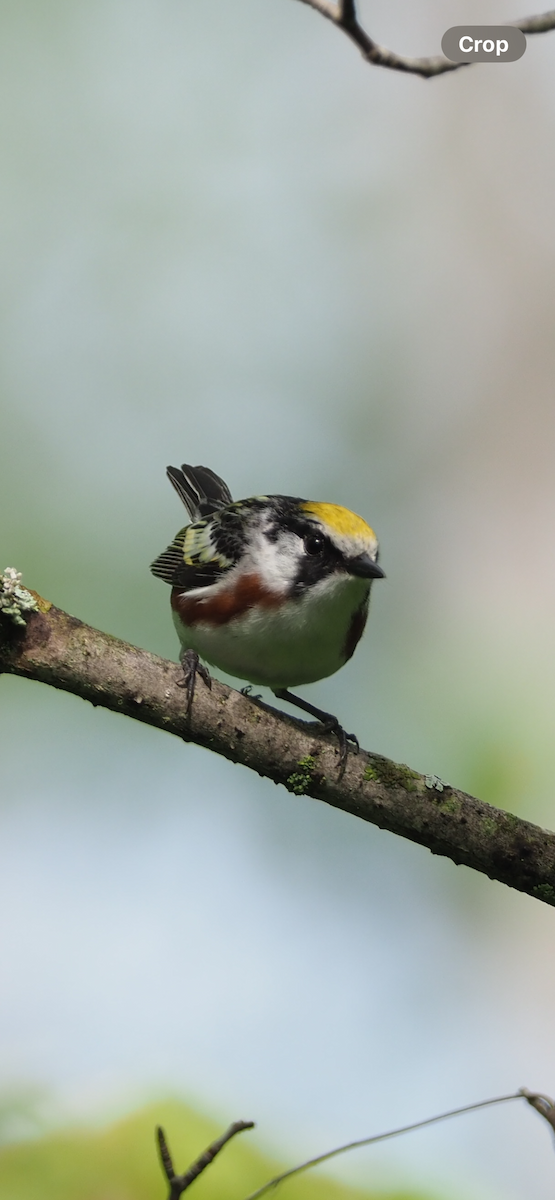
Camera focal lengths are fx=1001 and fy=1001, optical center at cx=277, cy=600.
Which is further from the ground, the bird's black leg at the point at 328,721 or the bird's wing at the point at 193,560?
the bird's wing at the point at 193,560

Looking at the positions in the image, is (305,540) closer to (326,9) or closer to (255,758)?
(255,758)

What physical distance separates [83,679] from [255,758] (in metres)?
0.65

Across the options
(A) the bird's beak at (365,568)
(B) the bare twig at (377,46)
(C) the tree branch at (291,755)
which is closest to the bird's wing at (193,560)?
(A) the bird's beak at (365,568)

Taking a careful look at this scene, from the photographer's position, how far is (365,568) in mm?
4012

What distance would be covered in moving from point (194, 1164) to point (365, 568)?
2.52 meters

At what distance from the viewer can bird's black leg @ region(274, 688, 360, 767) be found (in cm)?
342

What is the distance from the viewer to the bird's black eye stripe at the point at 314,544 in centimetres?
→ 417

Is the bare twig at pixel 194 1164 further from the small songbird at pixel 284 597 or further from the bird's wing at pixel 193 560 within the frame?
the bird's wing at pixel 193 560

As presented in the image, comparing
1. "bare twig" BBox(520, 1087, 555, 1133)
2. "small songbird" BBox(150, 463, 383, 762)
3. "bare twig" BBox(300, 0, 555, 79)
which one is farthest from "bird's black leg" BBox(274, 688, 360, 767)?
"bare twig" BBox(300, 0, 555, 79)

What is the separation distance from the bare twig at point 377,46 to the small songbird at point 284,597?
1891 millimetres

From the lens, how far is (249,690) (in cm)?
489

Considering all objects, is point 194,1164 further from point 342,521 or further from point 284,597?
point 342,521

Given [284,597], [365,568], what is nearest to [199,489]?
[284,597]

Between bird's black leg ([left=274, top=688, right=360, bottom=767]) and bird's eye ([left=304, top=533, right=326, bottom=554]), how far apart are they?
0.69 meters
